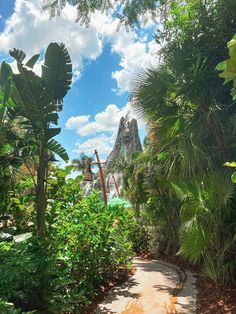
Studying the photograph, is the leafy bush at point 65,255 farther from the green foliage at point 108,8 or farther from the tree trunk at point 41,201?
the green foliage at point 108,8

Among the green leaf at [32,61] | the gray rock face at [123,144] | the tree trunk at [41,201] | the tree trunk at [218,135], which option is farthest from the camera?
the gray rock face at [123,144]

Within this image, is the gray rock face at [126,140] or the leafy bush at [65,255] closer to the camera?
the leafy bush at [65,255]

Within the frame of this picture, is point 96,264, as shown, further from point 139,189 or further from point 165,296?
point 139,189

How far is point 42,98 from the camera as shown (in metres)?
5.83

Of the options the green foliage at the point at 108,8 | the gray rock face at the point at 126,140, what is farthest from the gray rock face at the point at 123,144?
the green foliage at the point at 108,8

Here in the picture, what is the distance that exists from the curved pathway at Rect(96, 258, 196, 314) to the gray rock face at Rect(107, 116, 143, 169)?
3365cm

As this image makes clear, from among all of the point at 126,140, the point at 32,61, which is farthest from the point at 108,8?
the point at 126,140

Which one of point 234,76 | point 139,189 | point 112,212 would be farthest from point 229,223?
point 139,189

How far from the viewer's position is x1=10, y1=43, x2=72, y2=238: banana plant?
18.7ft

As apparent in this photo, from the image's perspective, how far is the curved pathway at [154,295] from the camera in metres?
5.61

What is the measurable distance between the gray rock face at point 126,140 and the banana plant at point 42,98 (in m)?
35.1

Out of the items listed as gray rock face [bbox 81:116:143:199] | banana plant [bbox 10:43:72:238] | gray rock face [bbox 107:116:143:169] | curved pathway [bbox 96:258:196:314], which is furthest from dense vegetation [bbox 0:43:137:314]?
gray rock face [bbox 107:116:143:169]

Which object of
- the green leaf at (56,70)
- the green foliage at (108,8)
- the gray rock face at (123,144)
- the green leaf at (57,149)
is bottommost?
the green leaf at (57,149)

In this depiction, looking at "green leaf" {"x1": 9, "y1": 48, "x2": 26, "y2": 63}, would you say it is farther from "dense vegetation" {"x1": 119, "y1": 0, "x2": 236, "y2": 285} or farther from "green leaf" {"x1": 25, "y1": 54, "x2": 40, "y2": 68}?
"dense vegetation" {"x1": 119, "y1": 0, "x2": 236, "y2": 285}
